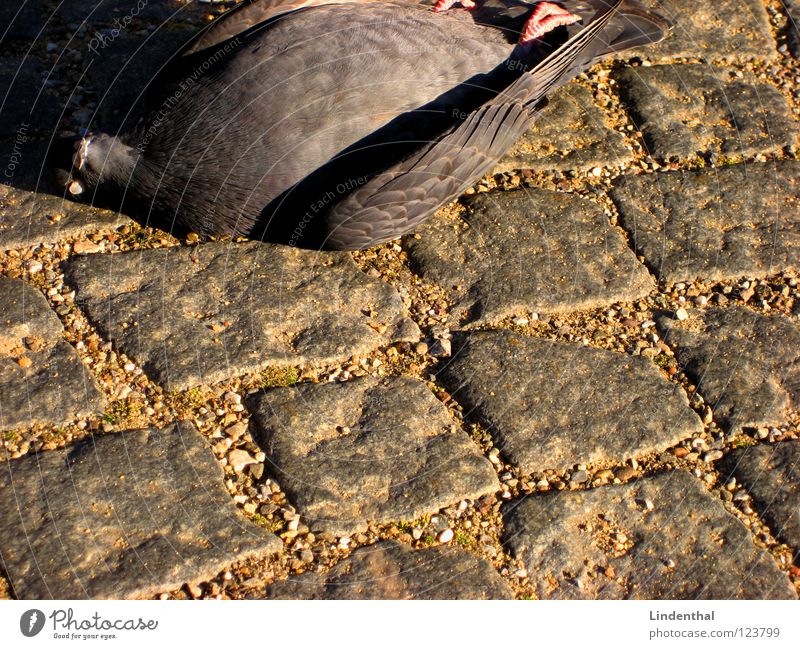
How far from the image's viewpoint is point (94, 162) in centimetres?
462

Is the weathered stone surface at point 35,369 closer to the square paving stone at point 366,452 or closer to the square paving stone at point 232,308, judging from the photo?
the square paving stone at point 232,308

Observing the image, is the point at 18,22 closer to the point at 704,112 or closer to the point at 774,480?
the point at 704,112

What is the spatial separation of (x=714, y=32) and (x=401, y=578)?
455 centimetres

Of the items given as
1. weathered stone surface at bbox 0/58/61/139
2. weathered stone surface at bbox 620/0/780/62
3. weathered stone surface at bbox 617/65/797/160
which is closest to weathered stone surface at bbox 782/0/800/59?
weathered stone surface at bbox 620/0/780/62

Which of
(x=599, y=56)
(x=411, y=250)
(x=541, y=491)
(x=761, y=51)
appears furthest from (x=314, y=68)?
(x=761, y=51)

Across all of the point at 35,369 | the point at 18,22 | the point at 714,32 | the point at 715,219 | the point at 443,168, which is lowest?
the point at 35,369

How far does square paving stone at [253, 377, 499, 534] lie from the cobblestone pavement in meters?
0.01

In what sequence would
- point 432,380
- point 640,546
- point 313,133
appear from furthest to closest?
1. point 313,133
2. point 432,380
3. point 640,546

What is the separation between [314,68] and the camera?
4582 millimetres

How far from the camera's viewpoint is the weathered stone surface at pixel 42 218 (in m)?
4.78

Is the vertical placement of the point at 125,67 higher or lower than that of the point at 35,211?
higher

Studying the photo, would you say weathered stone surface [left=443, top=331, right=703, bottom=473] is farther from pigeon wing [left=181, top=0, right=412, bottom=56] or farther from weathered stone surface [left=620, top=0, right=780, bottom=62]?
weathered stone surface [left=620, top=0, right=780, bottom=62]

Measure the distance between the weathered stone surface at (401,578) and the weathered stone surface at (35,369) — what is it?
1.26 m

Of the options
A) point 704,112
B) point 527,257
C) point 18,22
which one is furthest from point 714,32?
point 18,22
